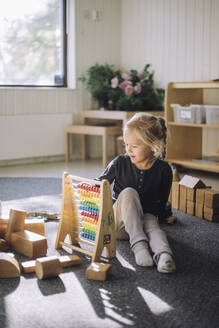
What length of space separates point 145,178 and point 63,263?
582 millimetres

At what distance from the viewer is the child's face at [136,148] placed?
2094mm

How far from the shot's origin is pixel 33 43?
4738 millimetres

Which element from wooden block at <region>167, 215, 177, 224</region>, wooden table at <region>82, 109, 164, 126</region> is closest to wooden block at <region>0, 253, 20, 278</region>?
wooden block at <region>167, 215, 177, 224</region>

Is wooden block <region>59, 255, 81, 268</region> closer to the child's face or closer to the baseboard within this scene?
the child's face

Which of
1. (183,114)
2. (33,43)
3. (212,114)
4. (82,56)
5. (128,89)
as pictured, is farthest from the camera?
(82,56)

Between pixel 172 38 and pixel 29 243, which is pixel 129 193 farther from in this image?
pixel 172 38

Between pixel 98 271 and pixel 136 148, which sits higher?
pixel 136 148

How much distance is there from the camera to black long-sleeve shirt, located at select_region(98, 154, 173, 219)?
2164 millimetres

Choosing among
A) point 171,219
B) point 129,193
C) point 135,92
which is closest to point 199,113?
point 135,92

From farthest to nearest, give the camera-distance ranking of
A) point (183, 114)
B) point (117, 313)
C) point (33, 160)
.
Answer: point (33, 160) → point (183, 114) → point (117, 313)

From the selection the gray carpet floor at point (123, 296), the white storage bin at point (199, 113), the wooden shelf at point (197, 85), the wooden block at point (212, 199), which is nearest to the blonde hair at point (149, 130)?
the gray carpet floor at point (123, 296)

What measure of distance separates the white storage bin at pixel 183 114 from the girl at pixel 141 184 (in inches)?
71.8

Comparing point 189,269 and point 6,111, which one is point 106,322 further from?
point 6,111

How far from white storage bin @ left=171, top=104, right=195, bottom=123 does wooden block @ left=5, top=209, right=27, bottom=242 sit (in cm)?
235
